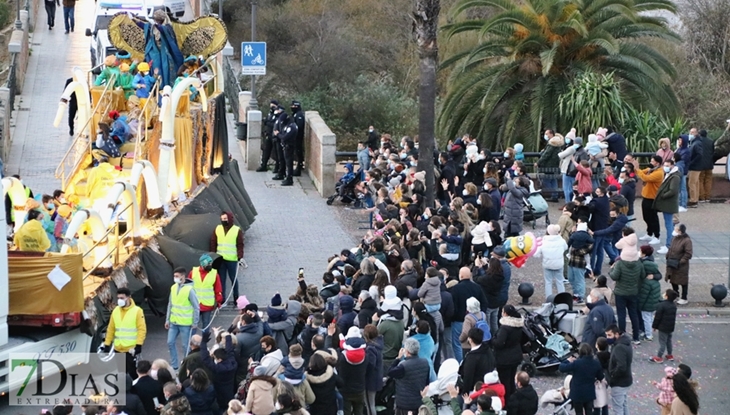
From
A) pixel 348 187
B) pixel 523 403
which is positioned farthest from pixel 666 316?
pixel 348 187

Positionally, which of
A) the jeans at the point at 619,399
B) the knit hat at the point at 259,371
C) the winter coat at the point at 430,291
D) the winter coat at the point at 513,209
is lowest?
the jeans at the point at 619,399

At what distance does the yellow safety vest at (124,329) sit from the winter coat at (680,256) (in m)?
8.17

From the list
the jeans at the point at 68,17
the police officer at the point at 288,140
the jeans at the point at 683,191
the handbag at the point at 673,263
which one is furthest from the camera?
the jeans at the point at 68,17

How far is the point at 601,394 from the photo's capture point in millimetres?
14531

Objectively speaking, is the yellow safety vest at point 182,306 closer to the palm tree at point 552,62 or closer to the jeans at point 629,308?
the jeans at point 629,308

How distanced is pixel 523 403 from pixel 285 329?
330cm

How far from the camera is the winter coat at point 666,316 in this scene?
1689 centimetres

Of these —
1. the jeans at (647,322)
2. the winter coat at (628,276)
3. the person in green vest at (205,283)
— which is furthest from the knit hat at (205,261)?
the jeans at (647,322)

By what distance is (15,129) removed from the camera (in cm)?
2917

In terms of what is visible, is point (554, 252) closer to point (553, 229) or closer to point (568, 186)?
point (553, 229)

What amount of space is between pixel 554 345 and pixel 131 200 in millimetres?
6182

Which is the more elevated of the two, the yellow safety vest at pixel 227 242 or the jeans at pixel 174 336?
the yellow safety vest at pixel 227 242

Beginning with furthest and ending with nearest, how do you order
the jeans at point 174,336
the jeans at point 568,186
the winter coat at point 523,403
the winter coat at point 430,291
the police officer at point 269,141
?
1. the police officer at point 269,141
2. the jeans at point 568,186
3. the jeans at point 174,336
4. the winter coat at point 430,291
5. the winter coat at point 523,403

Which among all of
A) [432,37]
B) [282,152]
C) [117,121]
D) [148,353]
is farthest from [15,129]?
[148,353]
